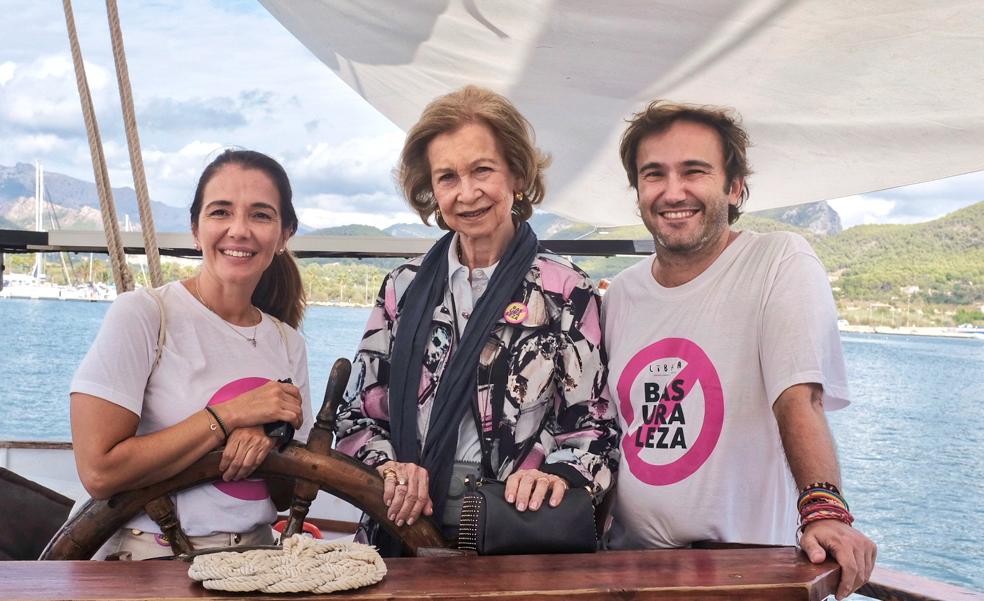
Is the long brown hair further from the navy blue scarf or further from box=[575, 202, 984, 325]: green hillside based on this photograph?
box=[575, 202, 984, 325]: green hillside

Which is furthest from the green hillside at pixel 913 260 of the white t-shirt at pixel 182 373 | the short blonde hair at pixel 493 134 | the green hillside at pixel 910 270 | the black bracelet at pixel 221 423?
the black bracelet at pixel 221 423

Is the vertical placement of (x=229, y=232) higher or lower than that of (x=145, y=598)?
higher

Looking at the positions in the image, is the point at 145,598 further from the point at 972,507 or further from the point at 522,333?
the point at 972,507

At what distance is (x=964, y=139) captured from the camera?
2.88m

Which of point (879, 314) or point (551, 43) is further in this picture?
point (879, 314)

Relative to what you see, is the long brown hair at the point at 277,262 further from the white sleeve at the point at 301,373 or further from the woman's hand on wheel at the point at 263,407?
the woman's hand on wheel at the point at 263,407

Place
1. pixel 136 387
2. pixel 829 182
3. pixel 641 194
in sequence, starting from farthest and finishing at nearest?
pixel 829 182
pixel 641 194
pixel 136 387

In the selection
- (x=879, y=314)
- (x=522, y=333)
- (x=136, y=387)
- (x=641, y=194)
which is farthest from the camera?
(x=879, y=314)

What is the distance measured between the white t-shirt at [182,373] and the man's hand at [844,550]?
0.96m

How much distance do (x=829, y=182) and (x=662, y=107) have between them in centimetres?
169

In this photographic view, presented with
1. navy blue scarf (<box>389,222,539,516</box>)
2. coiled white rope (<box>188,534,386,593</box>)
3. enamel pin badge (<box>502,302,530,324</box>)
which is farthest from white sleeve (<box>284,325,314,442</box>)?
coiled white rope (<box>188,534,386,593</box>)

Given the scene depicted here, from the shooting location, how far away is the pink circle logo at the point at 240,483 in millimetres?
1730

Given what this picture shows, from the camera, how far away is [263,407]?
167cm

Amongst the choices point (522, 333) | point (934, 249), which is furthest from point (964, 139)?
point (934, 249)
